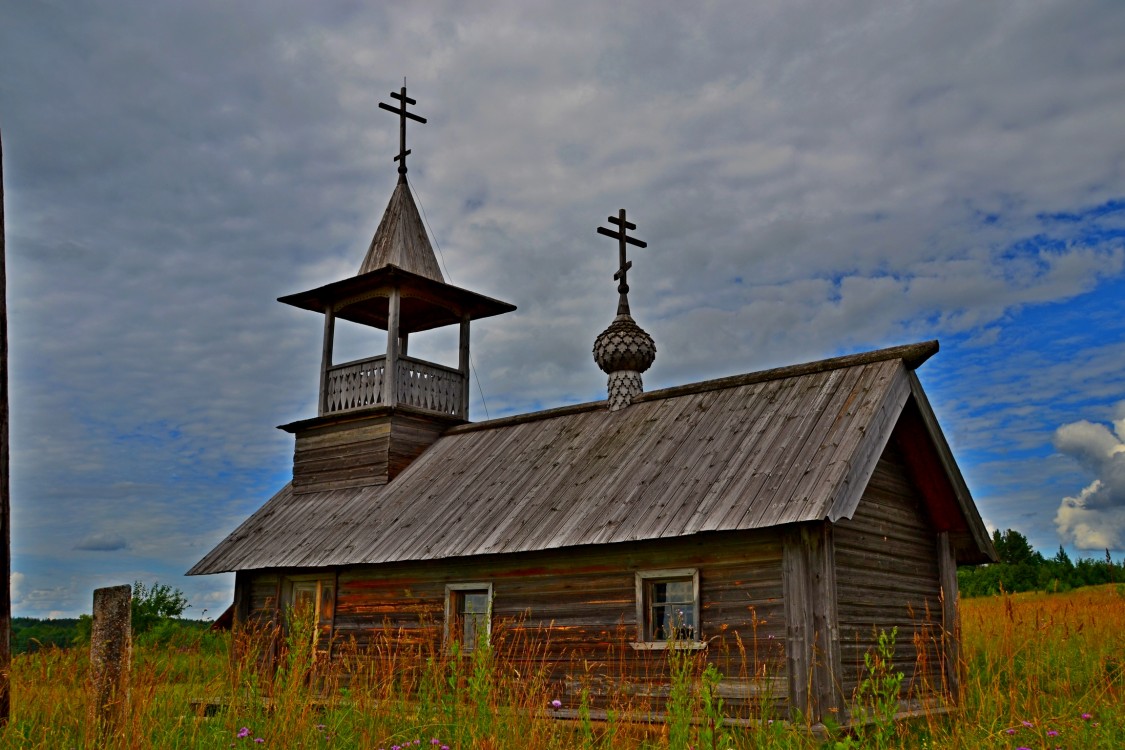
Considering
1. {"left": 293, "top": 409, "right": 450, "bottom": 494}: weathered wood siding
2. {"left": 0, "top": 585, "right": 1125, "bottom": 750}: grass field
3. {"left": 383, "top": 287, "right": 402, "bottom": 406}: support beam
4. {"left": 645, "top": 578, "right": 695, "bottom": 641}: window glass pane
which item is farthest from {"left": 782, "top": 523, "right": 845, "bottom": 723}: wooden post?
{"left": 383, "top": 287, "right": 402, "bottom": 406}: support beam

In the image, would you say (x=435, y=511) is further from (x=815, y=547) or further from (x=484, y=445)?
(x=815, y=547)

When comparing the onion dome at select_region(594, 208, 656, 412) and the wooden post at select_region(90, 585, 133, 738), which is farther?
the onion dome at select_region(594, 208, 656, 412)

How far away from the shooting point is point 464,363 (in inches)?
802

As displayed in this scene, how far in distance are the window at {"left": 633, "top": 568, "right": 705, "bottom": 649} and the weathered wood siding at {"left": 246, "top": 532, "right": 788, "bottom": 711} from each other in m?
Result: 0.10

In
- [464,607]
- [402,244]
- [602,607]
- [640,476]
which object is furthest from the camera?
[402,244]

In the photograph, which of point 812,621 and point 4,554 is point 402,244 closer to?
point 812,621

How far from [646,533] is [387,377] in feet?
28.4

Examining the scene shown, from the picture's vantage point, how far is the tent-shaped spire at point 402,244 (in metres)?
19.9

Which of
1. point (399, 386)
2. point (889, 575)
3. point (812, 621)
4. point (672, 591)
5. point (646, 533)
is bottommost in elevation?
point (812, 621)

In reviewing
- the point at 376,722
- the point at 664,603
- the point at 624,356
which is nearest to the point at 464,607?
the point at 664,603

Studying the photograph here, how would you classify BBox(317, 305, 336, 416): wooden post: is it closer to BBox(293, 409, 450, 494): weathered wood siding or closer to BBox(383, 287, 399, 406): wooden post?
BBox(293, 409, 450, 494): weathered wood siding

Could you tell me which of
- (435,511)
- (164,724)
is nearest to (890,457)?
(435,511)

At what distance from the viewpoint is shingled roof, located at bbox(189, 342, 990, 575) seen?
11.5 m

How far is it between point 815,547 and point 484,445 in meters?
7.81
